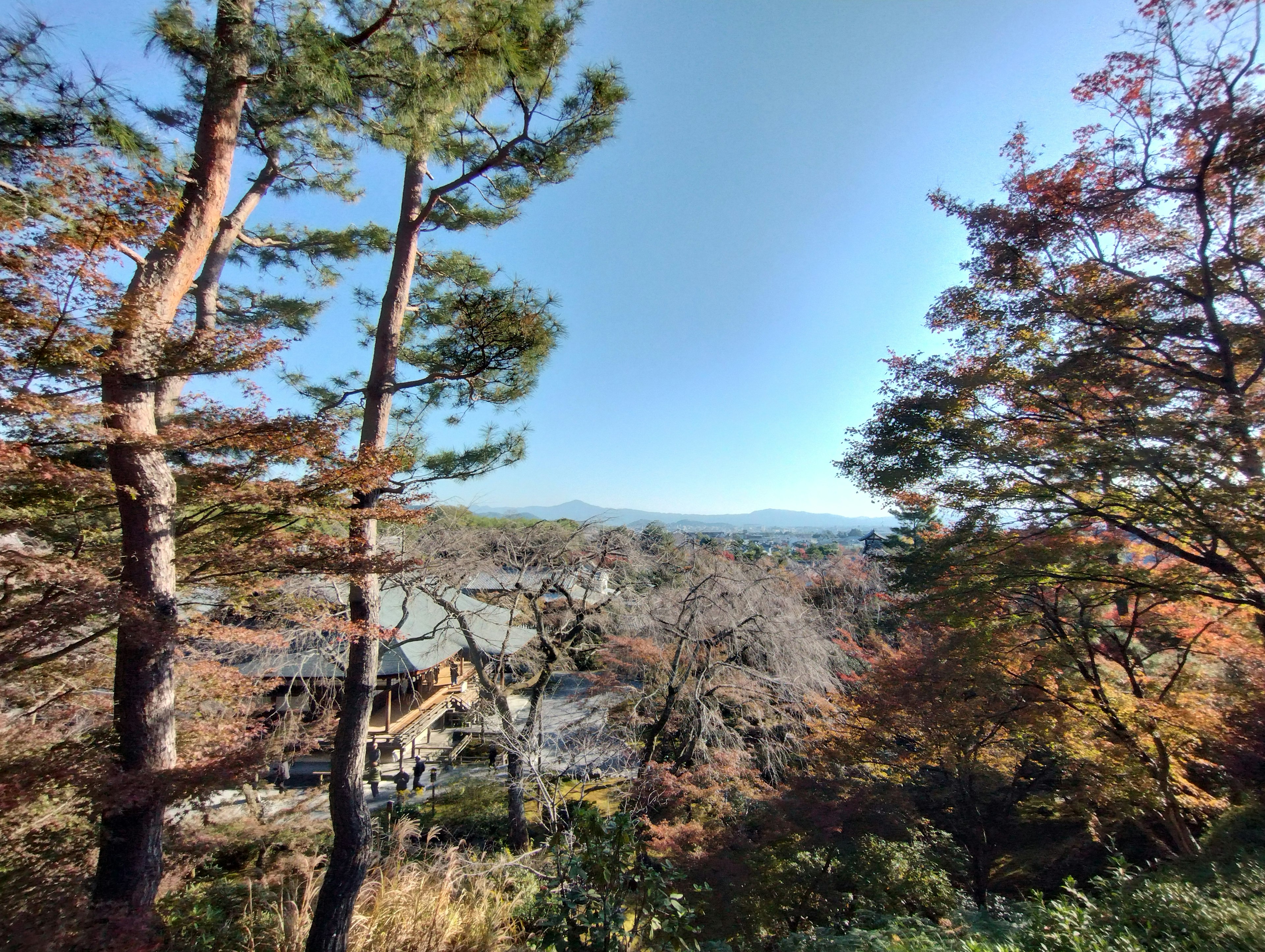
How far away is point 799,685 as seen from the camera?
7656mm

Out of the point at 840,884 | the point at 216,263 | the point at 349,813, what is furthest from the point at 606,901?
the point at 216,263

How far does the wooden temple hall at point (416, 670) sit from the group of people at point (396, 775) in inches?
11.5

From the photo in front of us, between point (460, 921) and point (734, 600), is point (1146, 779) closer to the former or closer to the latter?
point (734, 600)

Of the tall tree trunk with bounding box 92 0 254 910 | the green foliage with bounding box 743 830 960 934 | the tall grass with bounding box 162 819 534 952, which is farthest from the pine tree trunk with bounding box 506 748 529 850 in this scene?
the tall tree trunk with bounding box 92 0 254 910

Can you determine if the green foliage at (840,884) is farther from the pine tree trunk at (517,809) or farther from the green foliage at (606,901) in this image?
the pine tree trunk at (517,809)

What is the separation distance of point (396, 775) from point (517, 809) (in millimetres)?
3629

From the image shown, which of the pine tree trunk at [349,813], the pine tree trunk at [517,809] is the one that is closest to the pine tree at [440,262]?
the pine tree trunk at [349,813]

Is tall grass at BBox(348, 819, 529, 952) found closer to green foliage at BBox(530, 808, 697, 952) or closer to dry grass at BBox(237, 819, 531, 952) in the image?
dry grass at BBox(237, 819, 531, 952)

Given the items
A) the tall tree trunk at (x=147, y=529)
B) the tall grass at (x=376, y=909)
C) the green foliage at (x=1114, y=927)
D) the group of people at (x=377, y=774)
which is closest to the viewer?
the green foliage at (x=1114, y=927)

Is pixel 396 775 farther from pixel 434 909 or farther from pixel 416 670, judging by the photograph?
pixel 434 909

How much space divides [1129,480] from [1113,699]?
3414mm

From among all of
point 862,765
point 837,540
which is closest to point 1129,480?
point 862,765

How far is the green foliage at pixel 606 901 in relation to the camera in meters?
2.47

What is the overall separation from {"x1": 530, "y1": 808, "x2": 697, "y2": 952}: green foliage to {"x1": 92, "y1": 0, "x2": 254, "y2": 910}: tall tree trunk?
107 inches
